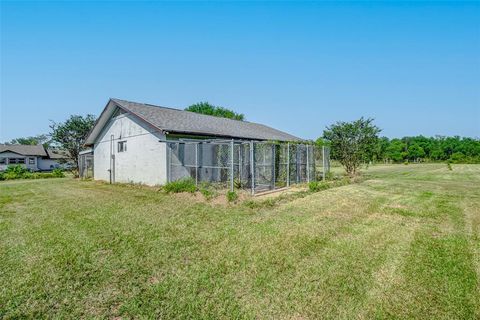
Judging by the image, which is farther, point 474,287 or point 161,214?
point 161,214

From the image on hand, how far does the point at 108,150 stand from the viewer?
16625 millimetres

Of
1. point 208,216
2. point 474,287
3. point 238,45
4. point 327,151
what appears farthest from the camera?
point 327,151

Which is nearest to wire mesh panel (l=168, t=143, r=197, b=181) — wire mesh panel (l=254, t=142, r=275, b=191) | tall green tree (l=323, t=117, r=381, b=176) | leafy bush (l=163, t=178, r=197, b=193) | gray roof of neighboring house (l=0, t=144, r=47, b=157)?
leafy bush (l=163, t=178, r=197, b=193)

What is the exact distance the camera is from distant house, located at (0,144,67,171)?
1551 inches

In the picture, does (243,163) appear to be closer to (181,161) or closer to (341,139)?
(181,161)

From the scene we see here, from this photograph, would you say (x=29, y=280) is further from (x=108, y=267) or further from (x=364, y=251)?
(x=364, y=251)

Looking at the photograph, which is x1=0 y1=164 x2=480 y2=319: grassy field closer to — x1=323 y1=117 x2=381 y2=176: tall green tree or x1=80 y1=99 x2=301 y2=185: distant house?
x1=80 y1=99 x2=301 y2=185: distant house

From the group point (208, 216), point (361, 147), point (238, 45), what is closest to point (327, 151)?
point (361, 147)

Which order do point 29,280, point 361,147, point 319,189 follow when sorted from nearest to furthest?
1. point 29,280
2. point 319,189
3. point 361,147

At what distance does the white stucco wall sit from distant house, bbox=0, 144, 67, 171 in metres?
26.9

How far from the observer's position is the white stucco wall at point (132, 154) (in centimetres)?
1252

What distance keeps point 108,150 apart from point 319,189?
1332 cm

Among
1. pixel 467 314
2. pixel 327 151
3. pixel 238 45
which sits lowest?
pixel 467 314

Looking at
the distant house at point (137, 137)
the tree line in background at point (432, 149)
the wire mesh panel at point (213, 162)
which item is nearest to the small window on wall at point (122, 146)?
the distant house at point (137, 137)
